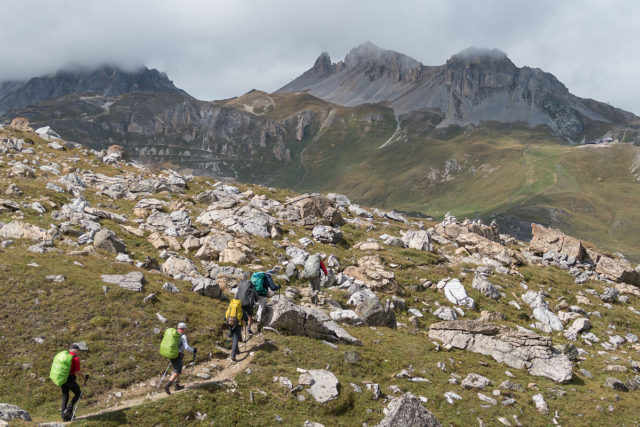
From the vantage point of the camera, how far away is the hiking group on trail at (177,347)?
43.4 ft

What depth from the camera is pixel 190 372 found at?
17266 millimetres

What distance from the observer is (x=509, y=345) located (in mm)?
25578

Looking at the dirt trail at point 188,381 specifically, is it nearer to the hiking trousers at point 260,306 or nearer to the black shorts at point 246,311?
the black shorts at point 246,311

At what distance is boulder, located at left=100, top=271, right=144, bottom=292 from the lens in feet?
72.1

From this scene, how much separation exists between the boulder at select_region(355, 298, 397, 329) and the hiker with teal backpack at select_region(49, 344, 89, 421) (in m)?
18.9

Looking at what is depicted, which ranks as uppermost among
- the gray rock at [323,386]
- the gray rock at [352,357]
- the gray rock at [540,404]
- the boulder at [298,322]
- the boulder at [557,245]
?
the boulder at [557,245]

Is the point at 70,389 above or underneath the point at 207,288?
underneath

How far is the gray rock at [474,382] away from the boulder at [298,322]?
21.6ft

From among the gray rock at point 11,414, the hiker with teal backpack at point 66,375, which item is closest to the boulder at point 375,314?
the hiker with teal backpack at point 66,375

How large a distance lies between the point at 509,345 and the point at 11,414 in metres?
28.1

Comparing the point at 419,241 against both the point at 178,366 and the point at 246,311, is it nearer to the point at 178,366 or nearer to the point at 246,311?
the point at 246,311

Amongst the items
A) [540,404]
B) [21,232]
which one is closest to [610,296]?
[540,404]

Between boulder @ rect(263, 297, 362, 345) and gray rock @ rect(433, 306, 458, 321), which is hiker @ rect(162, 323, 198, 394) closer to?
boulder @ rect(263, 297, 362, 345)

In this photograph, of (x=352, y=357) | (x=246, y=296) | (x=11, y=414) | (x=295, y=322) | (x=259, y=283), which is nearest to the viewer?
(x=11, y=414)
